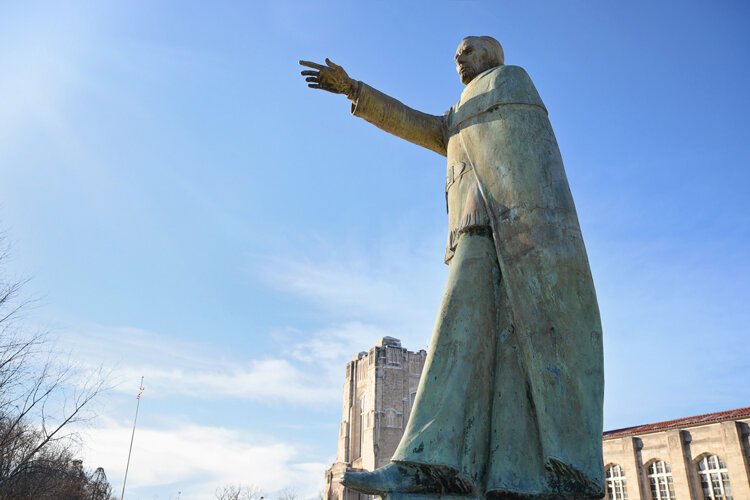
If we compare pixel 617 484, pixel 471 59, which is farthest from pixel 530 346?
pixel 617 484

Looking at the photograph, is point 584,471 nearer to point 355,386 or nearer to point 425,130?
point 425,130

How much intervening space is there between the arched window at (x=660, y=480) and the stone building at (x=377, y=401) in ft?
163

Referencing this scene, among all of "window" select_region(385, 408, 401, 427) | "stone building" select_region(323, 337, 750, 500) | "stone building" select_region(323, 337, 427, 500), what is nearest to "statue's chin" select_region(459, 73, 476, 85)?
"stone building" select_region(323, 337, 750, 500)

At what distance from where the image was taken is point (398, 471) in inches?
110

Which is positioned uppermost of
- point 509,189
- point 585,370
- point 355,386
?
point 355,386

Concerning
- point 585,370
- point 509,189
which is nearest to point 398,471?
point 585,370

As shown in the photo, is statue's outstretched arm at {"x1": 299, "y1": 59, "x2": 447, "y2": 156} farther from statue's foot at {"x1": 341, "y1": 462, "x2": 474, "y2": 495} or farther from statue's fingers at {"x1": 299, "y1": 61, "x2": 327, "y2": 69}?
statue's foot at {"x1": 341, "y1": 462, "x2": 474, "y2": 495}

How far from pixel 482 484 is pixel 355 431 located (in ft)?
295

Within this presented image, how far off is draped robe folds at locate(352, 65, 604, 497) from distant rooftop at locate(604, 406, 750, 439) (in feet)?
99.9

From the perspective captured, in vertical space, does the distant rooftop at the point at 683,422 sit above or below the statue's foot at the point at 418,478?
above

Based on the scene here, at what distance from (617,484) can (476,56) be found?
3525 cm

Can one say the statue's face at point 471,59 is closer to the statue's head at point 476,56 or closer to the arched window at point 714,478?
the statue's head at point 476,56

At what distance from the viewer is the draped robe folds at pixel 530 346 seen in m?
2.84

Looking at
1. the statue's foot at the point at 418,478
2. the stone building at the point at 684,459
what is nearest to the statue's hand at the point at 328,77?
the statue's foot at the point at 418,478
